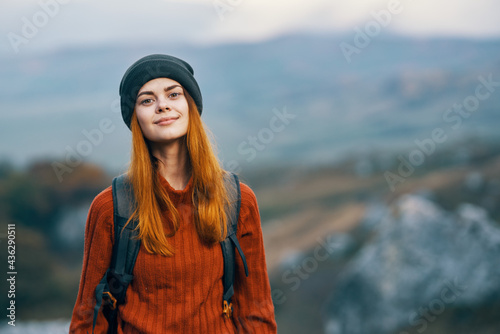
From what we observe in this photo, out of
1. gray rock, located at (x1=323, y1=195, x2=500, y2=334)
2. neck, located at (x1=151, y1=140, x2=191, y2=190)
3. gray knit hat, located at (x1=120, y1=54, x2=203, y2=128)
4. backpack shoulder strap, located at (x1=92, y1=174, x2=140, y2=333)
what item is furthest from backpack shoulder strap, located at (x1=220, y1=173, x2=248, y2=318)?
gray rock, located at (x1=323, y1=195, x2=500, y2=334)

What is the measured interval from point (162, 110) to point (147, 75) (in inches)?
5.1

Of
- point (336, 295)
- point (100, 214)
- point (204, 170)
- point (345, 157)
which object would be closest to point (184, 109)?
point (204, 170)

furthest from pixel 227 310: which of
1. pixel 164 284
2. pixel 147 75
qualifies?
pixel 147 75

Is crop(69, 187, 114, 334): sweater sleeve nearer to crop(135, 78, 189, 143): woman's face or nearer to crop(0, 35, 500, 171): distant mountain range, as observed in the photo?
crop(135, 78, 189, 143): woman's face

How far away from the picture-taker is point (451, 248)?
5.75 metres

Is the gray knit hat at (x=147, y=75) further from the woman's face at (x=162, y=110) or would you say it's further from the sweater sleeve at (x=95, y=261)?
the sweater sleeve at (x=95, y=261)

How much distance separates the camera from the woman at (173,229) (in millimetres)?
1608

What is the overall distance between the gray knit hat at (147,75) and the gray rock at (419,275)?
4636 mm

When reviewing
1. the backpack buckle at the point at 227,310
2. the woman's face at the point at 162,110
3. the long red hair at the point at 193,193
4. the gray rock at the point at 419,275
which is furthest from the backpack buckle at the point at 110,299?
the gray rock at the point at 419,275

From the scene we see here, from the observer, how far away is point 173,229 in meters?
1.67

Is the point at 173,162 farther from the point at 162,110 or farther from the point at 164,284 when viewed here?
the point at 164,284

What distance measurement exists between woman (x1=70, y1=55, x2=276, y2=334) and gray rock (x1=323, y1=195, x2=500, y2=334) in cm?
432

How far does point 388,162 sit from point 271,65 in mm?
2083

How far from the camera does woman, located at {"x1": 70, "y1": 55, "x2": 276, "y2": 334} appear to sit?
1.61 meters
